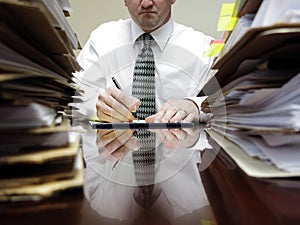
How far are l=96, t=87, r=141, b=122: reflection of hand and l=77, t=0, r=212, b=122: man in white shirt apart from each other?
0.36 meters

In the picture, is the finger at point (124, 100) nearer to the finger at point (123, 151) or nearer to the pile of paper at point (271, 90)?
the finger at point (123, 151)

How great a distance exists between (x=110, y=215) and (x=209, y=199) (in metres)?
0.08

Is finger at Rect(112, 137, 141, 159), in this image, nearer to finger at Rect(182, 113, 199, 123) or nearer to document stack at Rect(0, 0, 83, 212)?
document stack at Rect(0, 0, 83, 212)

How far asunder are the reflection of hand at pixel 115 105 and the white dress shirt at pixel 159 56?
1.57 feet

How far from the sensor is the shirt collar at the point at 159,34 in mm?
1634

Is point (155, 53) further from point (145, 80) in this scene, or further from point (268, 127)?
point (268, 127)

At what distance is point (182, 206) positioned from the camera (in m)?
0.22

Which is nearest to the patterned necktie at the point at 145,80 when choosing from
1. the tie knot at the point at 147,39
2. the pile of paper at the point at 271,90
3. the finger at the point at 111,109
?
the tie knot at the point at 147,39

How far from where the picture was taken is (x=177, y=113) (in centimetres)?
100

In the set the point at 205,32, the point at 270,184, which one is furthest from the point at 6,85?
the point at 205,32

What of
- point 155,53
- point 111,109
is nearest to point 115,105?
point 111,109

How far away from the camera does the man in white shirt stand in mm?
1524

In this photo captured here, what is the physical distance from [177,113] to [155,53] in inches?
28.5

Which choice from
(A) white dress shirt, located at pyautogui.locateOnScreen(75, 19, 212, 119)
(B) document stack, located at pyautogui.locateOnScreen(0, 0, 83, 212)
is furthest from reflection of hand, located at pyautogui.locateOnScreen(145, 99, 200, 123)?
(B) document stack, located at pyautogui.locateOnScreen(0, 0, 83, 212)
